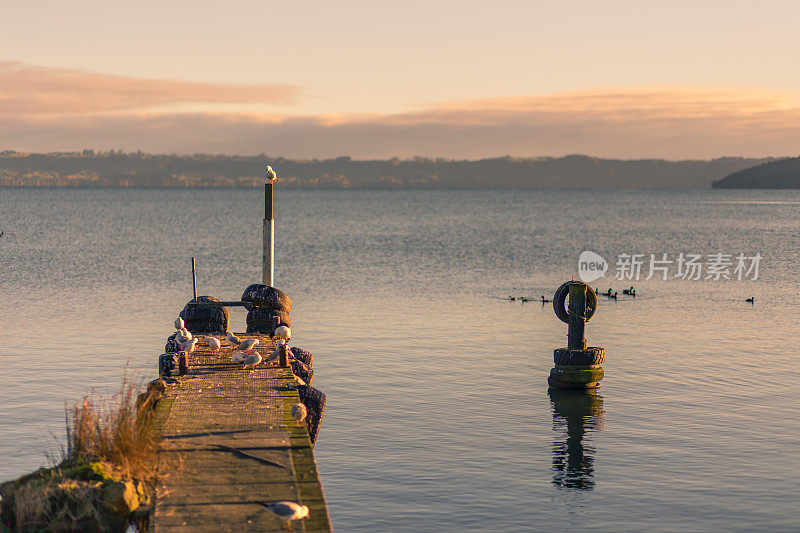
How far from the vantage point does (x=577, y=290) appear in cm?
2630

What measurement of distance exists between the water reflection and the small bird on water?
8.19m

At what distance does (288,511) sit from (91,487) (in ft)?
10.4

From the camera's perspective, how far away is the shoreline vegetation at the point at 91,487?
12219mm

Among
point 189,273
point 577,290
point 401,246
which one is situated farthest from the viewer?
point 401,246

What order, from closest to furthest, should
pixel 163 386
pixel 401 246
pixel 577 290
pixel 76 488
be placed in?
pixel 76 488 < pixel 163 386 < pixel 577 290 < pixel 401 246

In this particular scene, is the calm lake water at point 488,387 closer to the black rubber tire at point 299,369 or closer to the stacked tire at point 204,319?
the black rubber tire at point 299,369

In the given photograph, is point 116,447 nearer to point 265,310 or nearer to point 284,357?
point 284,357

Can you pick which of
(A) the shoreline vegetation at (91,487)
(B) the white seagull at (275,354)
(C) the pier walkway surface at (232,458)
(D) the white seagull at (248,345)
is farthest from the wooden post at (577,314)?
(A) the shoreline vegetation at (91,487)

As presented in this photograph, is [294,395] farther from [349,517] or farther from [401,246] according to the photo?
[401,246]

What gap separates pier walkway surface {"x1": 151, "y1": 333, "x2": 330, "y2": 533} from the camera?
1165cm

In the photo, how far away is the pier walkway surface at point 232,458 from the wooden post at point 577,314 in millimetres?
9810

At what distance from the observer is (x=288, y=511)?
1106 cm

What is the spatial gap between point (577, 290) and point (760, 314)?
1966 centimetres

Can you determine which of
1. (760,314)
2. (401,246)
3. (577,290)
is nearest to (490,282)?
(760,314)
